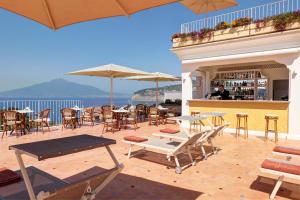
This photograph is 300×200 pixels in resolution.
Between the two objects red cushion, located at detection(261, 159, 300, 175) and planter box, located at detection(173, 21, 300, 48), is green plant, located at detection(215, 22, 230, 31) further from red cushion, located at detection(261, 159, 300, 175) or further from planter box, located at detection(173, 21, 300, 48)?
red cushion, located at detection(261, 159, 300, 175)

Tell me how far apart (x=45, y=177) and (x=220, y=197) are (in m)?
2.51

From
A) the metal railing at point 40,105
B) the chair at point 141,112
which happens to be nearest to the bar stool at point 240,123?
the chair at point 141,112

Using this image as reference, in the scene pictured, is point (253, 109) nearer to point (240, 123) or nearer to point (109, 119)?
point (240, 123)

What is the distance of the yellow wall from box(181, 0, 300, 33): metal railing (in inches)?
135

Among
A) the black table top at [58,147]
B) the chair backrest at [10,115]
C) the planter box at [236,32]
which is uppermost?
the planter box at [236,32]

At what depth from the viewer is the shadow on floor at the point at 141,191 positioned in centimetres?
353

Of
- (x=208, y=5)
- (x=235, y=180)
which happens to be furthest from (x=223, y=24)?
(x=235, y=180)

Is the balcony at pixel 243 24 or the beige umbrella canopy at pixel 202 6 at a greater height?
the beige umbrella canopy at pixel 202 6

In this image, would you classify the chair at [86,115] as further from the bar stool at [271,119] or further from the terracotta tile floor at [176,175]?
the bar stool at [271,119]

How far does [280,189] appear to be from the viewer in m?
3.88

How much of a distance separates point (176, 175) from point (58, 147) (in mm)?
2620

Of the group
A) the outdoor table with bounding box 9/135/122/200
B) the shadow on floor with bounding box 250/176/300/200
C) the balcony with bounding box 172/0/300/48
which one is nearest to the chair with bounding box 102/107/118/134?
the balcony with bounding box 172/0/300/48

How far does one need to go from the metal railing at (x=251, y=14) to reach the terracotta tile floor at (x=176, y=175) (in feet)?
18.6

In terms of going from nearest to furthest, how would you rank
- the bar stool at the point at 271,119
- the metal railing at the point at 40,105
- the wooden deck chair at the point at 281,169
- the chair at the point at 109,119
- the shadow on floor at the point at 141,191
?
the wooden deck chair at the point at 281,169 < the shadow on floor at the point at 141,191 < the bar stool at the point at 271,119 < the chair at the point at 109,119 < the metal railing at the point at 40,105
